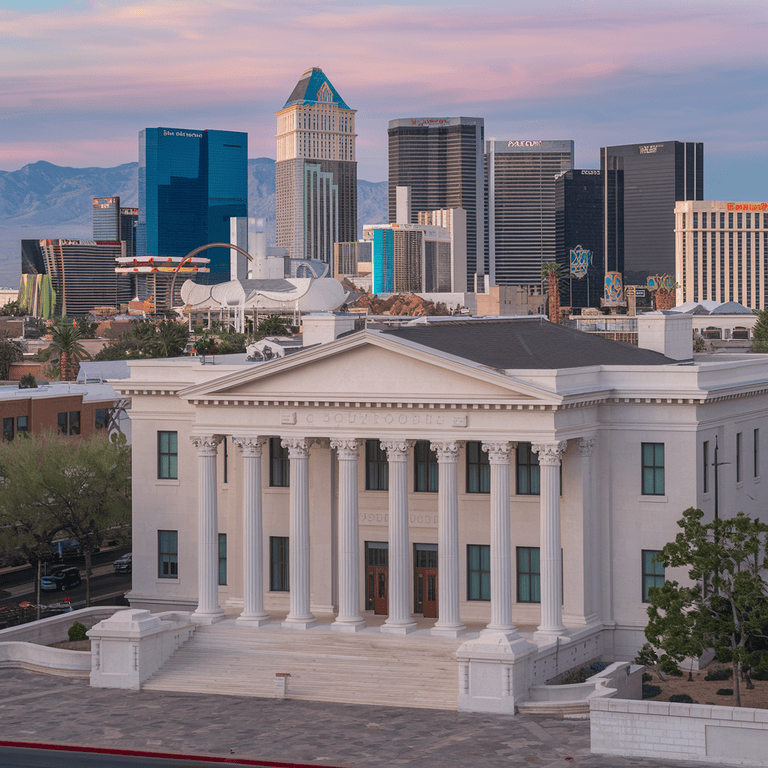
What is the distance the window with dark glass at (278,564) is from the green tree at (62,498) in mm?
11828

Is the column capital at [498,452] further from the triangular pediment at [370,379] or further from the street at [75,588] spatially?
the street at [75,588]

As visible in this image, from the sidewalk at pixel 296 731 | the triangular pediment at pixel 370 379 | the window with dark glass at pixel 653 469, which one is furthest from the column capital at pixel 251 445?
the window with dark glass at pixel 653 469

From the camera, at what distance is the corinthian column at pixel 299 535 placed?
5781 centimetres

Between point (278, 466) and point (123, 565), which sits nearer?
point (278, 466)

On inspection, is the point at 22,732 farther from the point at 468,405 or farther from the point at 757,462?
the point at 757,462

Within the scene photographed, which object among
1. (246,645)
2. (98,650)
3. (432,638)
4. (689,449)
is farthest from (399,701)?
(689,449)

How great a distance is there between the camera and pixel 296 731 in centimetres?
4622

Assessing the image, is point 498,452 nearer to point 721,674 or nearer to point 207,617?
point 721,674

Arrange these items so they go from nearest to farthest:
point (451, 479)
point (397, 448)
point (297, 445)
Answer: point (451, 479) → point (397, 448) → point (297, 445)

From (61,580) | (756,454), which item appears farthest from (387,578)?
(61,580)

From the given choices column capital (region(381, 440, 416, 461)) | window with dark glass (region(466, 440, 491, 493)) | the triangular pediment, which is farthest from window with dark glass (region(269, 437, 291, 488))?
window with dark glass (region(466, 440, 491, 493))

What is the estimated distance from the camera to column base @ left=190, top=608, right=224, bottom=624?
58531 mm

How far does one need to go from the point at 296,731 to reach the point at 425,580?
A: 1561 cm

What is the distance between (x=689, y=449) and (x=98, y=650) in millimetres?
25556
